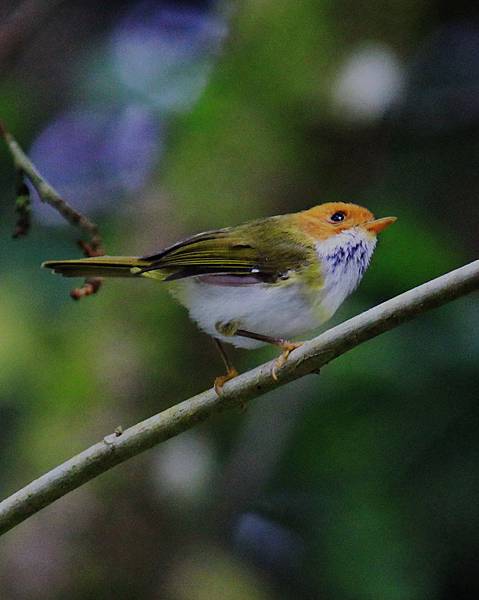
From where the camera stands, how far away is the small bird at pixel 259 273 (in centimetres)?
273

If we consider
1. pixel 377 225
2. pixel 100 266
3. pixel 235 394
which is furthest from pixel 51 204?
pixel 377 225

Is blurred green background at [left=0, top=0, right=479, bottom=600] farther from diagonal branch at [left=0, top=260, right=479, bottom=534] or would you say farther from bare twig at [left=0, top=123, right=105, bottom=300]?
diagonal branch at [left=0, top=260, right=479, bottom=534]

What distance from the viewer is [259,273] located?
9.28ft

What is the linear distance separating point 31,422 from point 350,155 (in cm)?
183

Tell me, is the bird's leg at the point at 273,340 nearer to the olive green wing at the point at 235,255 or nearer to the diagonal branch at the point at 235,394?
the olive green wing at the point at 235,255

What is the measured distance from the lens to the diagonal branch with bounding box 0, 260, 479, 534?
2.02 metres

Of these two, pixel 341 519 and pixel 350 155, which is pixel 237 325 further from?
pixel 350 155

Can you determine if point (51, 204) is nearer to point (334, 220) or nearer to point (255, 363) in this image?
point (334, 220)

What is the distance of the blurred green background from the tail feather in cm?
128

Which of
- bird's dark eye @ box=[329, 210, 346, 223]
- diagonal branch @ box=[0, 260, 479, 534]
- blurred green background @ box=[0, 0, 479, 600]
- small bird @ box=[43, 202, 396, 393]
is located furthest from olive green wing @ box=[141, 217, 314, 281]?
blurred green background @ box=[0, 0, 479, 600]

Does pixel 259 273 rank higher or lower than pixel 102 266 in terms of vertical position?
lower

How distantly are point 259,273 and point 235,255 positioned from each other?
0.09 m

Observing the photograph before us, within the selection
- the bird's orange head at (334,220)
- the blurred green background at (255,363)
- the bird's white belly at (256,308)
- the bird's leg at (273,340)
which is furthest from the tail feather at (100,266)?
the blurred green background at (255,363)

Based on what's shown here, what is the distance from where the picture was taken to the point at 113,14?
5.77m
